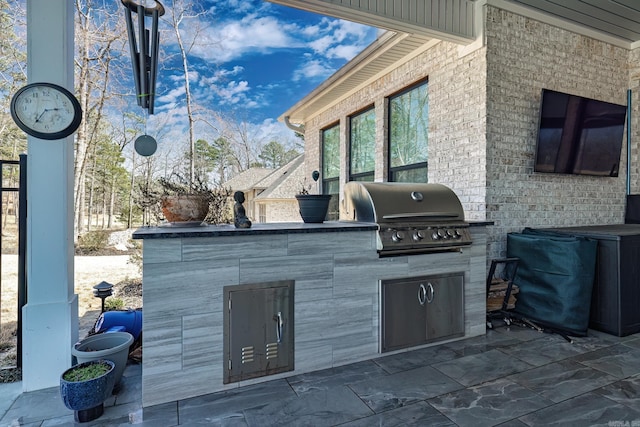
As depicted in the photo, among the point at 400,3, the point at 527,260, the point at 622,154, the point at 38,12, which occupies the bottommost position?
the point at 527,260

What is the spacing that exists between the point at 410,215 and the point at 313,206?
794 millimetres

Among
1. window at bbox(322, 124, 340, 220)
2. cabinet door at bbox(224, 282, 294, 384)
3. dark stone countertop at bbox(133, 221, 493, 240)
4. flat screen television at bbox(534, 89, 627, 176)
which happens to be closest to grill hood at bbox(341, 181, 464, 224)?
dark stone countertop at bbox(133, 221, 493, 240)

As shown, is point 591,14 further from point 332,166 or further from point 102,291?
point 102,291

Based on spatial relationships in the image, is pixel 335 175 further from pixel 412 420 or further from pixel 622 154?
pixel 412 420

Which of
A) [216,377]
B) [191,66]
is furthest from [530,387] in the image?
[191,66]

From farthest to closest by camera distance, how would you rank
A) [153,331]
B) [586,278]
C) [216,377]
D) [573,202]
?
[573,202] → [586,278] → [216,377] → [153,331]

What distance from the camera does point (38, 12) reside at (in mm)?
2287

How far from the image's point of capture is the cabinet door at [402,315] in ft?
9.04

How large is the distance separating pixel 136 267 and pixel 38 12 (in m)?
4.30

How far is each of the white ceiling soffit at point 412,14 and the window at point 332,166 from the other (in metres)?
3.77

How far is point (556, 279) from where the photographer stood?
329cm

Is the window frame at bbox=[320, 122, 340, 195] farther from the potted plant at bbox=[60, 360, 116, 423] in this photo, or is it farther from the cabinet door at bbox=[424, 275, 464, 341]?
→ the potted plant at bbox=[60, 360, 116, 423]

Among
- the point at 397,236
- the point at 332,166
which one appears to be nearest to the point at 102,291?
the point at 397,236

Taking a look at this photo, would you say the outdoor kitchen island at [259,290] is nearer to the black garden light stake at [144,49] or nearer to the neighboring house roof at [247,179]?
the black garden light stake at [144,49]
